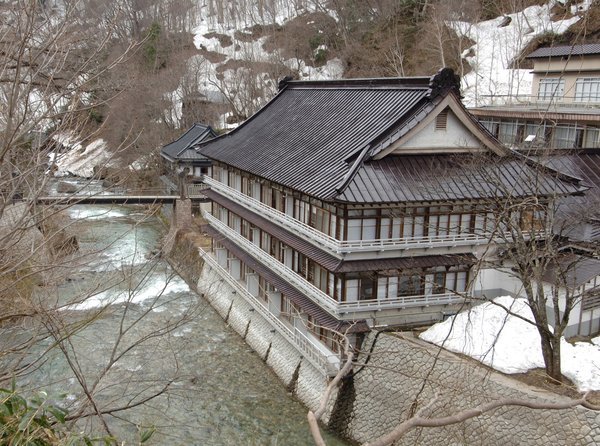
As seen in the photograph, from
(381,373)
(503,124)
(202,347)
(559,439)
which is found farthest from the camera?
(503,124)

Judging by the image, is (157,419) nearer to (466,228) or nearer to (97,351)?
(97,351)

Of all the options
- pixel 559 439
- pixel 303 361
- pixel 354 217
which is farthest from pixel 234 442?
pixel 559 439

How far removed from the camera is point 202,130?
1535 inches

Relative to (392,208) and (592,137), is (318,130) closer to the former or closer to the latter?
(392,208)

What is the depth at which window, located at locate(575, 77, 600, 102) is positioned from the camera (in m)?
31.3

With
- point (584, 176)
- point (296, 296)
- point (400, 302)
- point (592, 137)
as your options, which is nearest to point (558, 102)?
point (592, 137)

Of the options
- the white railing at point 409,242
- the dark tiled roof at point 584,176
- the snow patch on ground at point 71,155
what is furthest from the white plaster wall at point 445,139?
the snow patch on ground at point 71,155

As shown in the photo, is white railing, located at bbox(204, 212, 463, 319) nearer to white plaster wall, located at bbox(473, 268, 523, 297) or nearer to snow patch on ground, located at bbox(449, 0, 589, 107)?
white plaster wall, located at bbox(473, 268, 523, 297)

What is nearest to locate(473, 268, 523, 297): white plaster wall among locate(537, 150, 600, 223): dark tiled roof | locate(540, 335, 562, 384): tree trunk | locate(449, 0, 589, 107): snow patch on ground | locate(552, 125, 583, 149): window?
locate(537, 150, 600, 223): dark tiled roof

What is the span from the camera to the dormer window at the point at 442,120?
17656mm

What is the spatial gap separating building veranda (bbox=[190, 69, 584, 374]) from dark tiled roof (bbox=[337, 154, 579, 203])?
40 mm

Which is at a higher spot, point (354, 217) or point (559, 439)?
point (354, 217)

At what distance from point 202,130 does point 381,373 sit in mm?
27335

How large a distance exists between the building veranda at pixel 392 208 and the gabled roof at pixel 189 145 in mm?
17389
